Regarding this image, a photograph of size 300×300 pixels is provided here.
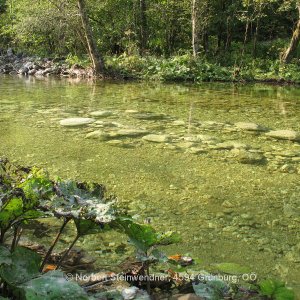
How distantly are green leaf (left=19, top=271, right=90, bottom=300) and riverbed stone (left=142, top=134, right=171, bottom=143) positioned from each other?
3557mm

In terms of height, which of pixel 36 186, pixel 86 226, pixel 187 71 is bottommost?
pixel 187 71

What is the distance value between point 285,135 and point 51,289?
445 cm

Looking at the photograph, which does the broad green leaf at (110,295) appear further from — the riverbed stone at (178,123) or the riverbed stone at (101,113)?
the riverbed stone at (101,113)

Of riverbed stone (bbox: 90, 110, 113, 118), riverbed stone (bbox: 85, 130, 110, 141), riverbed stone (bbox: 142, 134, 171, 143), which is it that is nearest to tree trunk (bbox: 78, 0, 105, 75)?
riverbed stone (bbox: 90, 110, 113, 118)

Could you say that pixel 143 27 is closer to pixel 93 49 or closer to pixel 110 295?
A: pixel 93 49

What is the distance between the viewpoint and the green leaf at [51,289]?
3.60ft

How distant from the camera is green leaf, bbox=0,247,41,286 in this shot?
1203 millimetres

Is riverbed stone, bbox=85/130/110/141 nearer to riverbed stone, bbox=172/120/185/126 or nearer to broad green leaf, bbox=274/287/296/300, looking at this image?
riverbed stone, bbox=172/120/185/126

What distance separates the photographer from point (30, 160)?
3.82 metres

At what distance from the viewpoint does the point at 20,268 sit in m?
1.25

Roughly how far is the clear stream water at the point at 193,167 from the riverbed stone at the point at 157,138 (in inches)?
3.1

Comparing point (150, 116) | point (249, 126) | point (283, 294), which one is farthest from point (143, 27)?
point (283, 294)

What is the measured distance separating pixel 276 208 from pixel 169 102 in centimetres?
550

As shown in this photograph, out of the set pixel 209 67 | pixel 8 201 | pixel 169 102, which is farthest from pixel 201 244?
pixel 209 67
